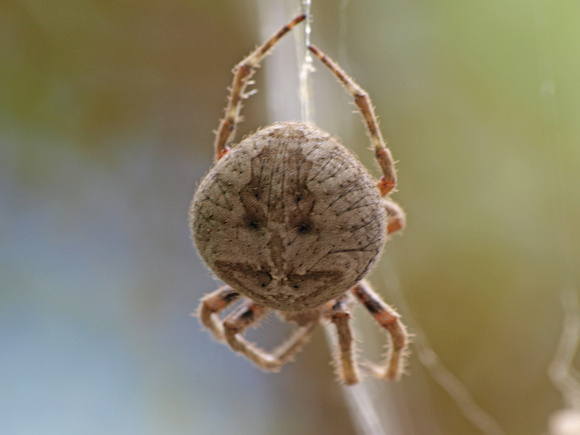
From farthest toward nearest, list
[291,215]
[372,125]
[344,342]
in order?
[344,342] → [372,125] → [291,215]

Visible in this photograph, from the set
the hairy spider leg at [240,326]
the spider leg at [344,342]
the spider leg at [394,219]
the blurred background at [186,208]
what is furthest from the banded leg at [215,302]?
the blurred background at [186,208]

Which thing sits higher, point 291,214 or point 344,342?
point 291,214

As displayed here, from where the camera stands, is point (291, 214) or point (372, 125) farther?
point (372, 125)

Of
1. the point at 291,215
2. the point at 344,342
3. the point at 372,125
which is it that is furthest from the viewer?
the point at 344,342

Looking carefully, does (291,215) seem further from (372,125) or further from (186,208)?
(186,208)

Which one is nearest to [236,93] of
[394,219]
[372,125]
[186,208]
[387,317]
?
[372,125]

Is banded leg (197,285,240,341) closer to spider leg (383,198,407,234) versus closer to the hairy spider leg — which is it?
the hairy spider leg

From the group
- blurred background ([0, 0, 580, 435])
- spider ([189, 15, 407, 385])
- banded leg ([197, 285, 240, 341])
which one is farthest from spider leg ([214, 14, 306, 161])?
blurred background ([0, 0, 580, 435])

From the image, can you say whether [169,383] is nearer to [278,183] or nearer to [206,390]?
[206,390]

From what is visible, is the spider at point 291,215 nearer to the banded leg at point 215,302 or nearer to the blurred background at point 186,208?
the banded leg at point 215,302
